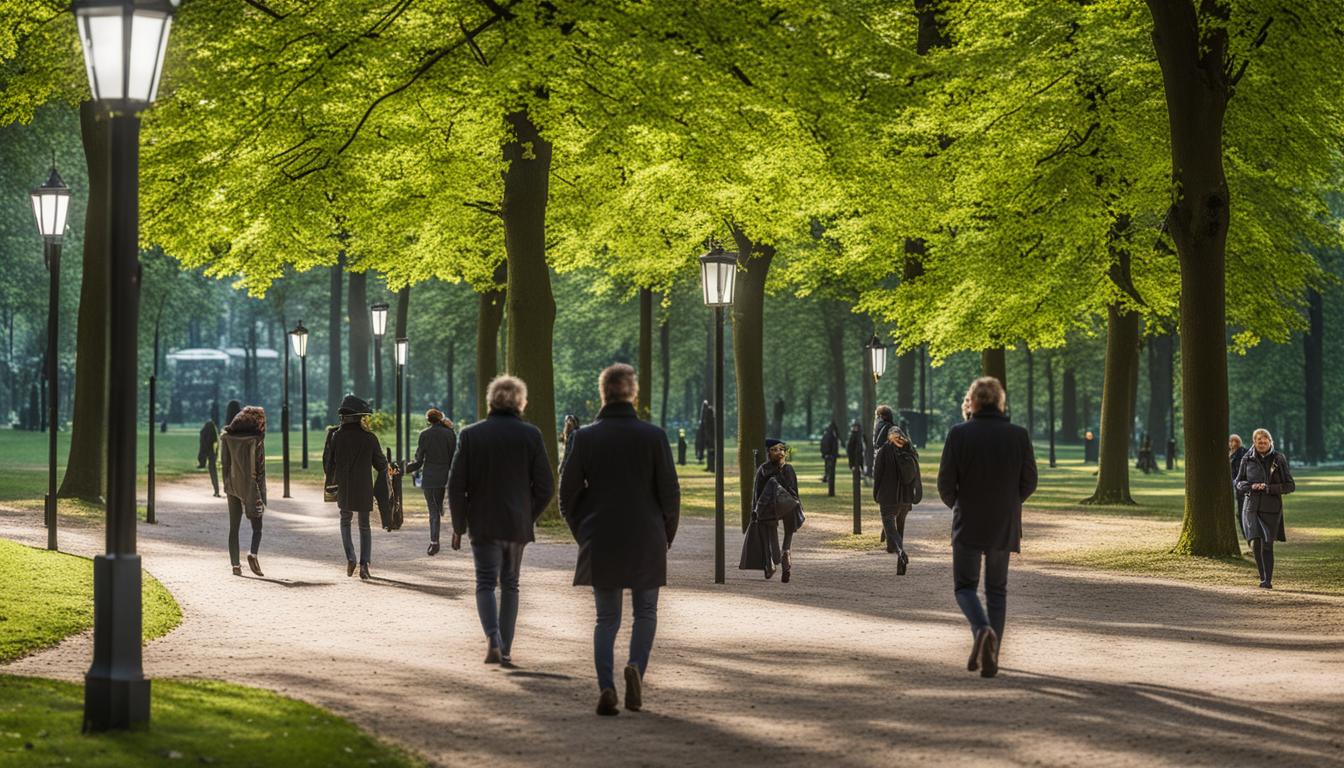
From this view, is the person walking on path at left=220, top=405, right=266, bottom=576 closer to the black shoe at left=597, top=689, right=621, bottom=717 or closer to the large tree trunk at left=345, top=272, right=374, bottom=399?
the black shoe at left=597, top=689, right=621, bottom=717

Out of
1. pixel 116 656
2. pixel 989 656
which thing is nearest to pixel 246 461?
pixel 989 656

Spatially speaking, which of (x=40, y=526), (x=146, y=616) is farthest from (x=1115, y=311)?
(x=146, y=616)

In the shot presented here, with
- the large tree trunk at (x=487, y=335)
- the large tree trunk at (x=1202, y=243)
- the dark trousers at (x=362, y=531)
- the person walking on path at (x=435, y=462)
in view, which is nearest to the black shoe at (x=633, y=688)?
the dark trousers at (x=362, y=531)

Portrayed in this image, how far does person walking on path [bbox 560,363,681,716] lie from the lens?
355 inches

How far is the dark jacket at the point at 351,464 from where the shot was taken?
16438mm

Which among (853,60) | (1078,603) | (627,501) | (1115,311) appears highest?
(853,60)

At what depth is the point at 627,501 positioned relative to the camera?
9.06 meters

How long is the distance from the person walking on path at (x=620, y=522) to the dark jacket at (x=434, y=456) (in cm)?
1167

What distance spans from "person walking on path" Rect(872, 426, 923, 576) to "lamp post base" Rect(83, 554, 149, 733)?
10988 millimetres

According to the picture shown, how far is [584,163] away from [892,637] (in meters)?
13.6

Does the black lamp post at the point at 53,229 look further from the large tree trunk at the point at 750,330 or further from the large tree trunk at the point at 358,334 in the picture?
the large tree trunk at the point at 358,334

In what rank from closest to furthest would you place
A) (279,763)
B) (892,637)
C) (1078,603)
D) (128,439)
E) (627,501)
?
(279,763) → (128,439) → (627,501) → (892,637) → (1078,603)

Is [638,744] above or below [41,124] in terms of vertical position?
below

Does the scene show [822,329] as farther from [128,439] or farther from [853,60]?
[128,439]
